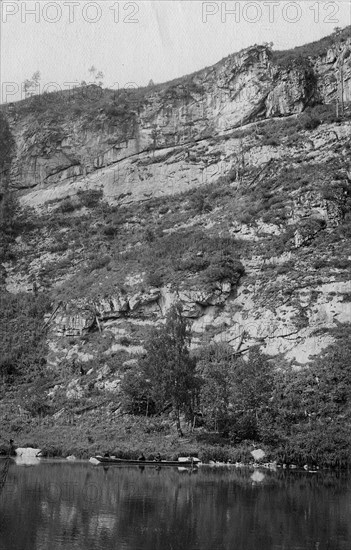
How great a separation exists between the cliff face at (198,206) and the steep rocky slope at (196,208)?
154 millimetres

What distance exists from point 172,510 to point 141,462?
42.4ft

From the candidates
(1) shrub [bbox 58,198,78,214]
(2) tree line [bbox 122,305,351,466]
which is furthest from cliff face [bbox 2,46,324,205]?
(2) tree line [bbox 122,305,351,466]

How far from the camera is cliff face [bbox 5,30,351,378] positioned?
169ft

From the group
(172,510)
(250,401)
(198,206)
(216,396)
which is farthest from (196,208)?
(172,510)

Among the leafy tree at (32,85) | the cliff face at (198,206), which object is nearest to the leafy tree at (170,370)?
the cliff face at (198,206)

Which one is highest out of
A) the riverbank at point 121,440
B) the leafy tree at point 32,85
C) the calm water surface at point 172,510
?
the leafy tree at point 32,85

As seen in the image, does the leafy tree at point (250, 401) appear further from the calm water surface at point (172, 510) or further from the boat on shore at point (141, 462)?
the calm water surface at point (172, 510)

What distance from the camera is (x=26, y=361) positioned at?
55.4m

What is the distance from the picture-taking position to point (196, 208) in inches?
2633

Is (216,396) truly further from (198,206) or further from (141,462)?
(198,206)

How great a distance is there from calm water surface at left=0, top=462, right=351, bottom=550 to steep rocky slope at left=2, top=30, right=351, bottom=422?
15.2 metres

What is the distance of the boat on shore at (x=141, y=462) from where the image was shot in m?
37.8

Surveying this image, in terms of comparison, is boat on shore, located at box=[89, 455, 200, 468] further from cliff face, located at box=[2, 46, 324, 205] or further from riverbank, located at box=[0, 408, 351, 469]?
cliff face, located at box=[2, 46, 324, 205]

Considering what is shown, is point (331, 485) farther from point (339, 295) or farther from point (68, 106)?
point (68, 106)
